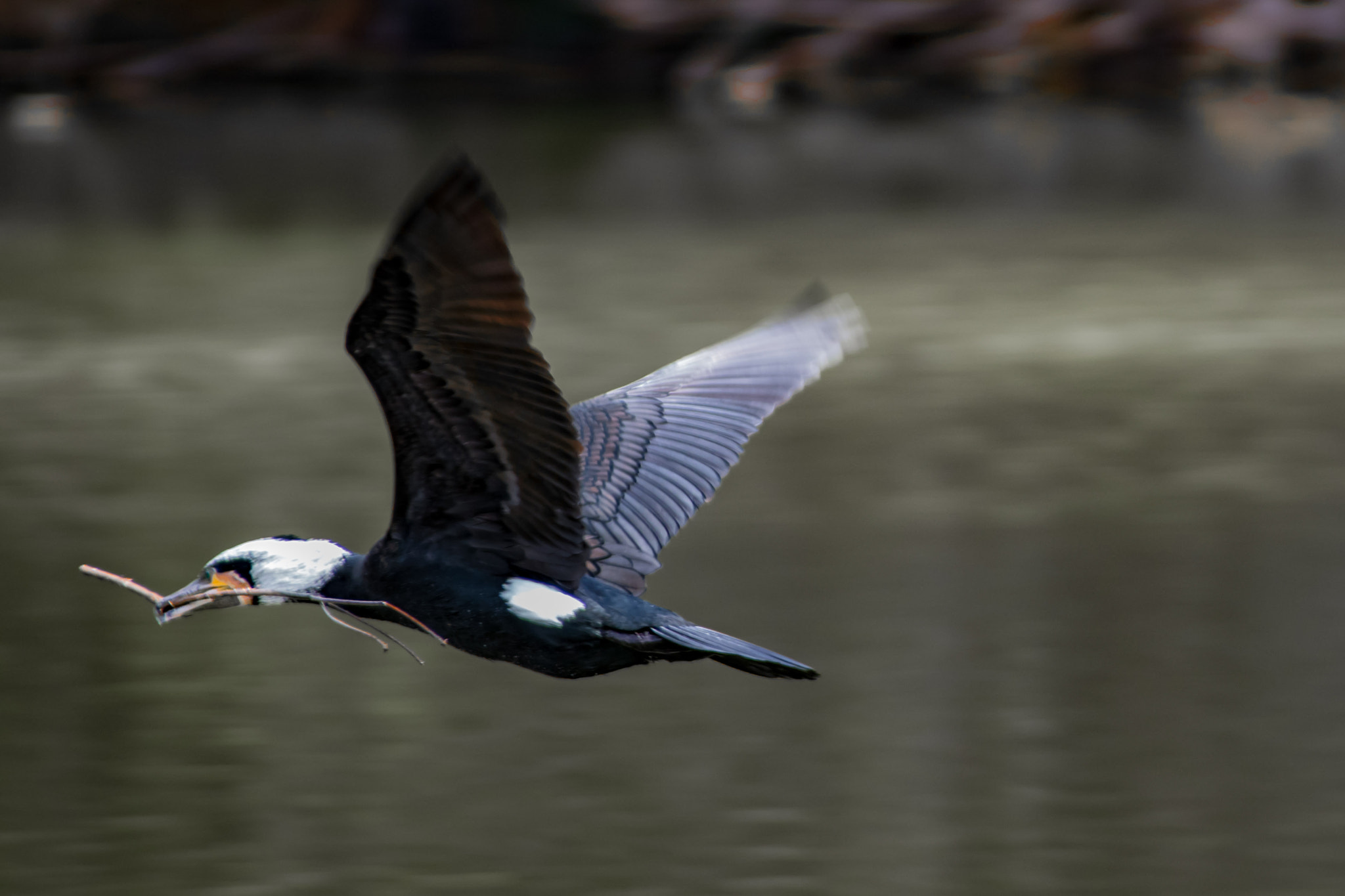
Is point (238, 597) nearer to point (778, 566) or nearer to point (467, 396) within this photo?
point (467, 396)

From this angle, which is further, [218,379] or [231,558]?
[218,379]

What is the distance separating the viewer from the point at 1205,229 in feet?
38.5

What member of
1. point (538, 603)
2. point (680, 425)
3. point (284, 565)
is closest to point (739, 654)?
point (538, 603)

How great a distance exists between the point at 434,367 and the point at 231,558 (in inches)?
18.2

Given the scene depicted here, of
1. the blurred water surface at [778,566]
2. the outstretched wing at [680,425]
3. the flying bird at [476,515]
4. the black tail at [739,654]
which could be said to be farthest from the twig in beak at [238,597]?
the blurred water surface at [778,566]

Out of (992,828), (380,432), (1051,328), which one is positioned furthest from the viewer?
(1051,328)

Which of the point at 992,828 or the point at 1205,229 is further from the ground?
the point at 1205,229

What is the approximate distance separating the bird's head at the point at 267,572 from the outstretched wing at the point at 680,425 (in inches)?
21.8

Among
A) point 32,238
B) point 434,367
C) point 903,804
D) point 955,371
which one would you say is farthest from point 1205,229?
point 434,367

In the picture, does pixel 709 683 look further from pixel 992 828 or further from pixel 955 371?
pixel 955 371

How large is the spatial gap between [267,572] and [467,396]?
1.44 feet

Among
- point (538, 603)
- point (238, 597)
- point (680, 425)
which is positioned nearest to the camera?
point (238, 597)

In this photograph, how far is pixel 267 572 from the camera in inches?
118

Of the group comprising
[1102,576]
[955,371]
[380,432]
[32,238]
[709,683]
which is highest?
[32,238]
